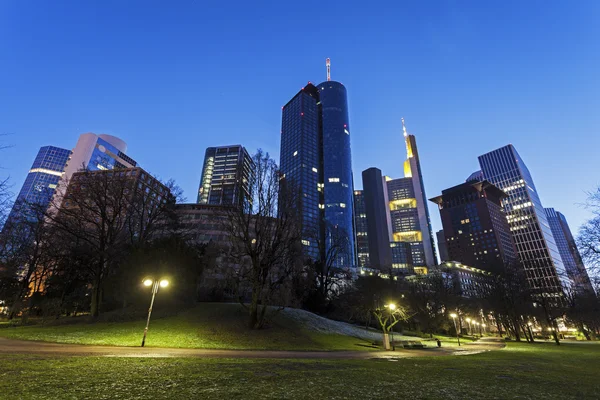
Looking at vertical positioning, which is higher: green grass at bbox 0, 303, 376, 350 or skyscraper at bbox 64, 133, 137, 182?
skyscraper at bbox 64, 133, 137, 182

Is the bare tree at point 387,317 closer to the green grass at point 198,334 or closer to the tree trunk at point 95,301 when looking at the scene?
the green grass at point 198,334

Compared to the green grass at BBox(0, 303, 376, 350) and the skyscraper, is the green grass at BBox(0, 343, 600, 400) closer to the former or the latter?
the green grass at BBox(0, 303, 376, 350)

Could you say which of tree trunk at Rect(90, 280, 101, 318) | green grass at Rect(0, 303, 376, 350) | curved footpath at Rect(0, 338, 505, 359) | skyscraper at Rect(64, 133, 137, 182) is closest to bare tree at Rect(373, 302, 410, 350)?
green grass at Rect(0, 303, 376, 350)

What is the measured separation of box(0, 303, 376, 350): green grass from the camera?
20.2 metres

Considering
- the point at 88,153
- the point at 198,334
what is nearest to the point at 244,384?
the point at 198,334

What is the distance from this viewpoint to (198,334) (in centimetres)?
2273

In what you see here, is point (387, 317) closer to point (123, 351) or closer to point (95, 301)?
point (123, 351)

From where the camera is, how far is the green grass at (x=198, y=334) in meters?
20.2

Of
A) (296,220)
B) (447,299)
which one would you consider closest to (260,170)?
(296,220)

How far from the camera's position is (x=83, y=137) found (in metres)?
177

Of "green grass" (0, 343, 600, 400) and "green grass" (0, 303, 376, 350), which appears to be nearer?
"green grass" (0, 343, 600, 400)

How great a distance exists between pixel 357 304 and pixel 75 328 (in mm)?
43156

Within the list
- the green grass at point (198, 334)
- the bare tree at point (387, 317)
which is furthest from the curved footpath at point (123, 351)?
the bare tree at point (387, 317)

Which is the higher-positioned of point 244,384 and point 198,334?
point 198,334
